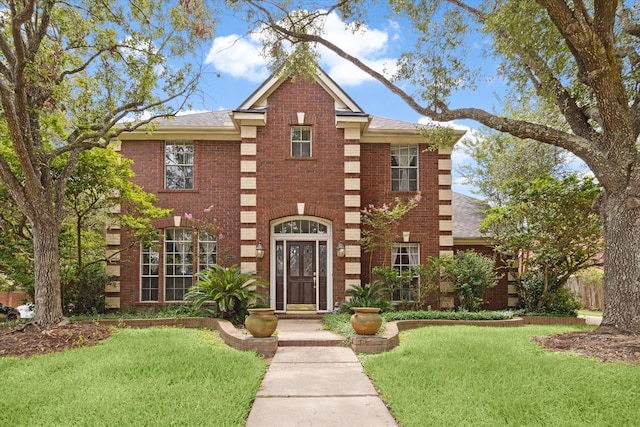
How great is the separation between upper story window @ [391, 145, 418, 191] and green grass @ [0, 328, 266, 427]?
8.74m

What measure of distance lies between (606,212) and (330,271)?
7431 millimetres

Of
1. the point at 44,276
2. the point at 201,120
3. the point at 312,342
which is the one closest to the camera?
the point at 312,342

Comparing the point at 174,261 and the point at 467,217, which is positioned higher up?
the point at 467,217

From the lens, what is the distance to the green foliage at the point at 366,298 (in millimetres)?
13086

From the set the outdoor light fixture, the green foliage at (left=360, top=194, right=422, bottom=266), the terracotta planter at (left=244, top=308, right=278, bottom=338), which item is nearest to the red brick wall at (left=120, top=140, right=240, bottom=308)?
the outdoor light fixture

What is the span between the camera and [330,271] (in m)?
14.5

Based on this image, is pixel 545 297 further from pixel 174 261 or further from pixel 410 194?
pixel 174 261

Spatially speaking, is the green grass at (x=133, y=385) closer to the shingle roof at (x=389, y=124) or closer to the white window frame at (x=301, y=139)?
the white window frame at (x=301, y=139)

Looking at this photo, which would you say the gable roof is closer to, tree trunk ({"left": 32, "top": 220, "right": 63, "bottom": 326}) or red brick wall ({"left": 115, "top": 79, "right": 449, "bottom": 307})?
red brick wall ({"left": 115, "top": 79, "right": 449, "bottom": 307})

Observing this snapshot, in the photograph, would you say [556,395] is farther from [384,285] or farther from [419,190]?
[419,190]

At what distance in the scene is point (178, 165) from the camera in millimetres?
15102

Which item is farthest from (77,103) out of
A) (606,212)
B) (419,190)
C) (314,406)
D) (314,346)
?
(606,212)

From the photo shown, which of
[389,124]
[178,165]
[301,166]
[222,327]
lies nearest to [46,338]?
[222,327]

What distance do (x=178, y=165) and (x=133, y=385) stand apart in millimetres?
9987
